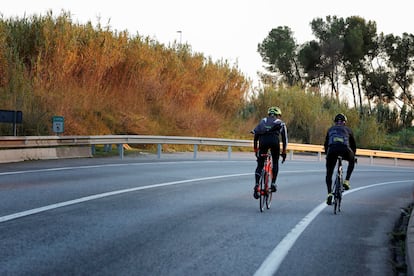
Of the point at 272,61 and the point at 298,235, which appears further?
the point at 272,61

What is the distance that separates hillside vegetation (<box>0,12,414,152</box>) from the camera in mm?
24156

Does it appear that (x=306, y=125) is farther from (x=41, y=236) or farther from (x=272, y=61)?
(x=272, y=61)

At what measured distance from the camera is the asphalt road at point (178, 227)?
678 cm

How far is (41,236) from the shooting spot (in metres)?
7.86

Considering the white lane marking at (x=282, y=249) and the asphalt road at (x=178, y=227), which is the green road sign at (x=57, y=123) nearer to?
the asphalt road at (x=178, y=227)

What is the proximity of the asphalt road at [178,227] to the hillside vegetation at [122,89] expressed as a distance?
324 inches

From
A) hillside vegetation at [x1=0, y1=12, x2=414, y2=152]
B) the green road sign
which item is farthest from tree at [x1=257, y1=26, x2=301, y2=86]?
the green road sign

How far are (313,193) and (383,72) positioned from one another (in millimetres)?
63174

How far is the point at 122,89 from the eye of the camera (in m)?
30.5

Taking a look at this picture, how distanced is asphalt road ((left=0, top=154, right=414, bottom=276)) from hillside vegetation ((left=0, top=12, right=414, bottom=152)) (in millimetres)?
8235

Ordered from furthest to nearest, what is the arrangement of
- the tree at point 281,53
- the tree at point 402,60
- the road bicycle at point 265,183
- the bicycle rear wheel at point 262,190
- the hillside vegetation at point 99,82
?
the tree at point 281,53 < the tree at point 402,60 < the hillside vegetation at point 99,82 < the road bicycle at point 265,183 < the bicycle rear wheel at point 262,190

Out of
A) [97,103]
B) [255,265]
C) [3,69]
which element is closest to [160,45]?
[97,103]

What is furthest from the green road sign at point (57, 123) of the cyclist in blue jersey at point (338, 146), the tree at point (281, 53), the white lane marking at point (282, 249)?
the tree at point (281, 53)

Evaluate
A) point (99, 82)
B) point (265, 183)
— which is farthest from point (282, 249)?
point (99, 82)
